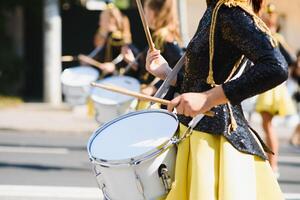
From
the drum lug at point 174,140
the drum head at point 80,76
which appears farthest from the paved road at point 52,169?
the drum lug at point 174,140

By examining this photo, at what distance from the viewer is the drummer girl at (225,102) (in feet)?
8.85

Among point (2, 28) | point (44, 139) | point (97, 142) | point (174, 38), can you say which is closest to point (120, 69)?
point (174, 38)

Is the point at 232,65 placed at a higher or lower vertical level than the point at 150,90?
higher

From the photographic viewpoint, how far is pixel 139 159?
2.89 metres

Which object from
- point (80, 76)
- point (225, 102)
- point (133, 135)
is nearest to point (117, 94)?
point (80, 76)

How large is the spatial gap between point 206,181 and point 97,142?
52 centimetres

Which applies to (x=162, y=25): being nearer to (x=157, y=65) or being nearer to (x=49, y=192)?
(x=49, y=192)

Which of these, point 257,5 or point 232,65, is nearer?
point 232,65

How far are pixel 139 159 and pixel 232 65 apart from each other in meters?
0.47

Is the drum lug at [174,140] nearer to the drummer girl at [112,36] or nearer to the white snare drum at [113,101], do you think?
the white snare drum at [113,101]

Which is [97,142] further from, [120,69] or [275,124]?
[275,124]

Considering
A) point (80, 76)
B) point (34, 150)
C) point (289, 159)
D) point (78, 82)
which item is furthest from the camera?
point (34, 150)

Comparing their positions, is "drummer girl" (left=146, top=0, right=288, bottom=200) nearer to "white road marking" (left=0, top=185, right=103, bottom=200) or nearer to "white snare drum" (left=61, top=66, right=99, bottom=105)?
"white road marking" (left=0, top=185, right=103, bottom=200)

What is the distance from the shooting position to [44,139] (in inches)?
439
